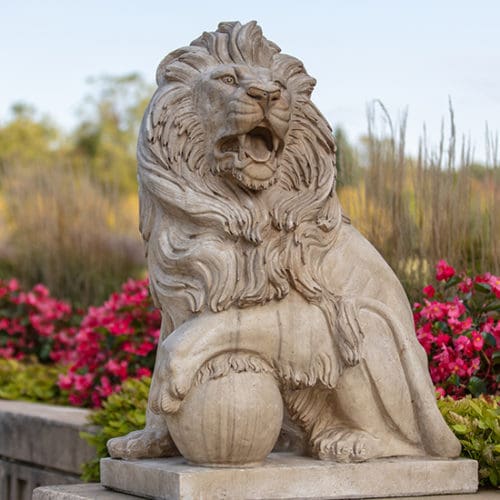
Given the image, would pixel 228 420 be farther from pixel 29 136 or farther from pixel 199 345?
pixel 29 136

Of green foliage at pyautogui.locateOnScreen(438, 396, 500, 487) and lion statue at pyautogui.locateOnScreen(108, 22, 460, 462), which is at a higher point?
lion statue at pyautogui.locateOnScreen(108, 22, 460, 462)

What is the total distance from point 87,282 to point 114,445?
5.62 metres

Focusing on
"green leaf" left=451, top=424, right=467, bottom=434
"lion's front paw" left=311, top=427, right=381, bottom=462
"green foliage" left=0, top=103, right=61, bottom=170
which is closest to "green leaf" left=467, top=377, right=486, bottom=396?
"green leaf" left=451, top=424, right=467, bottom=434

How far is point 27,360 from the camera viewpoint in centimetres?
816

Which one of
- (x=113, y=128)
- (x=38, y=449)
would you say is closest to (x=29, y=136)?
(x=113, y=128)

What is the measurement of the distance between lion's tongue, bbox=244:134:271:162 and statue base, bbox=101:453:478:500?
3.05ft

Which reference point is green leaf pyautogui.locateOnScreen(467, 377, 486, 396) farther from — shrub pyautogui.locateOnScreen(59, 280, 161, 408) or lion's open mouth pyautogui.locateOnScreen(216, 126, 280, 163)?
shrub pyautogui.locateOnScreen(59, 280, 161, 408)

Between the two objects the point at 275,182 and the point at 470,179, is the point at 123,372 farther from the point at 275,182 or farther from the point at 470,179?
the point at 275,182

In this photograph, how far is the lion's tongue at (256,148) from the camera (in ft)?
10.6

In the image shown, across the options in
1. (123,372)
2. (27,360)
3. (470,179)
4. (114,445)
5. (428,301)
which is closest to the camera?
(114,445)

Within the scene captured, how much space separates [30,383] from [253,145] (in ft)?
13.4

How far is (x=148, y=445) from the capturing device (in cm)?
341

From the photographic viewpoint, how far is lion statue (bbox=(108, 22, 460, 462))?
3.19m

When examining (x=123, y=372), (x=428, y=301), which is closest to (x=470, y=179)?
(x=428, y=301)
